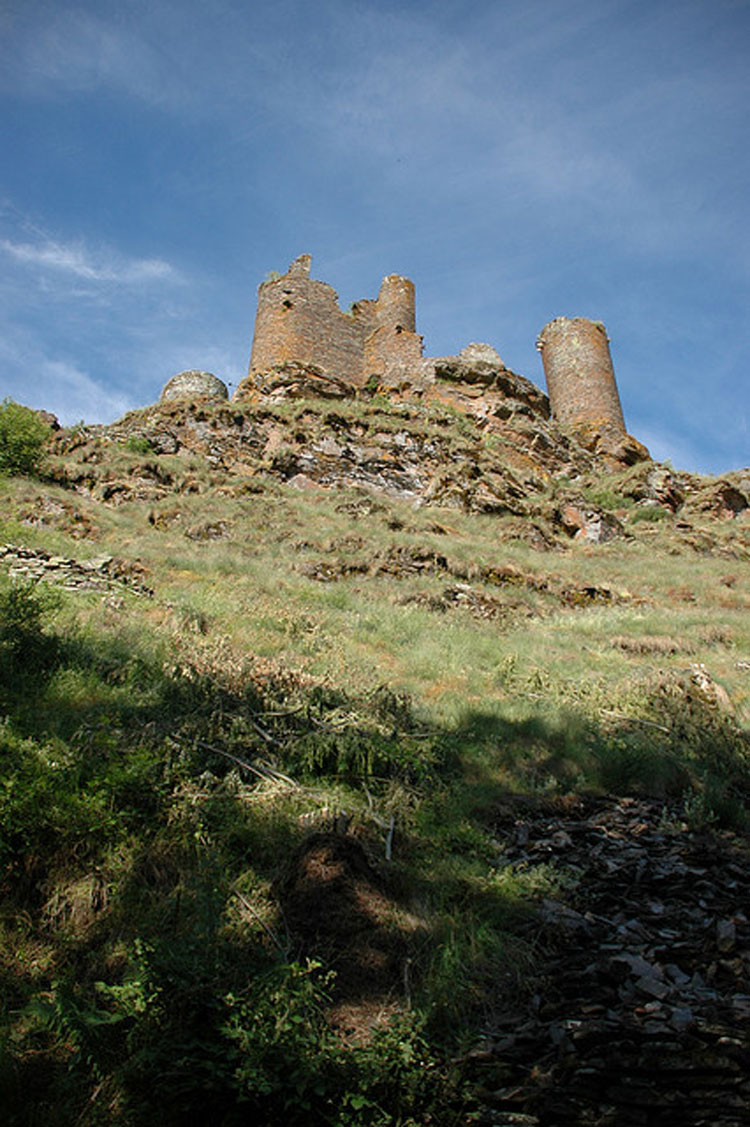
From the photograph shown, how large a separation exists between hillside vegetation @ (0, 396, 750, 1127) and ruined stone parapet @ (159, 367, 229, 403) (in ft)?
35.9

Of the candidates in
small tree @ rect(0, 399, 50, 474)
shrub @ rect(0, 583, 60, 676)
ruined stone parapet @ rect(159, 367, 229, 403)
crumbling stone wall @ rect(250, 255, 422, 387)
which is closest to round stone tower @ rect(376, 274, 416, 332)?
crumbling stone wall @ rect(250, 255, 422, 387)

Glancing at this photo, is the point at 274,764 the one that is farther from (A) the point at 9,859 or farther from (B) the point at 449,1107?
(B) the point at 449,1107

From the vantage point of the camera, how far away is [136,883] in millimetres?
2549

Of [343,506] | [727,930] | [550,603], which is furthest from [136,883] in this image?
[343,506]

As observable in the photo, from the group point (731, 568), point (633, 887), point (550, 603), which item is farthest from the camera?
point (731, 568)

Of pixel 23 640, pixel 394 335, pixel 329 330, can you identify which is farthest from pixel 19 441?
pixel 394 335

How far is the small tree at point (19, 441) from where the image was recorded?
13461mm

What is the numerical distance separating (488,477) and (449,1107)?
17.0 meters

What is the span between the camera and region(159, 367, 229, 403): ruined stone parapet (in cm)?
2127

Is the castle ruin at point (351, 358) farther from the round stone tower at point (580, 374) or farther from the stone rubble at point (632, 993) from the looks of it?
the stone rubble at point (632, 993)

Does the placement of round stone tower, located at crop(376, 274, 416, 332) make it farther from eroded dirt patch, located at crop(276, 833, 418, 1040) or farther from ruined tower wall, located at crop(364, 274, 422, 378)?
eroded dirt patch, located at crop(276, 833, 418, 1040)

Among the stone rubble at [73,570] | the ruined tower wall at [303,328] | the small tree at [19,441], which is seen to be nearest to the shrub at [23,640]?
the stone rubble at [73,570]

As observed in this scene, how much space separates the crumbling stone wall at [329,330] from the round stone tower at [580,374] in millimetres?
7215

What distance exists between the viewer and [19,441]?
44.8ft
